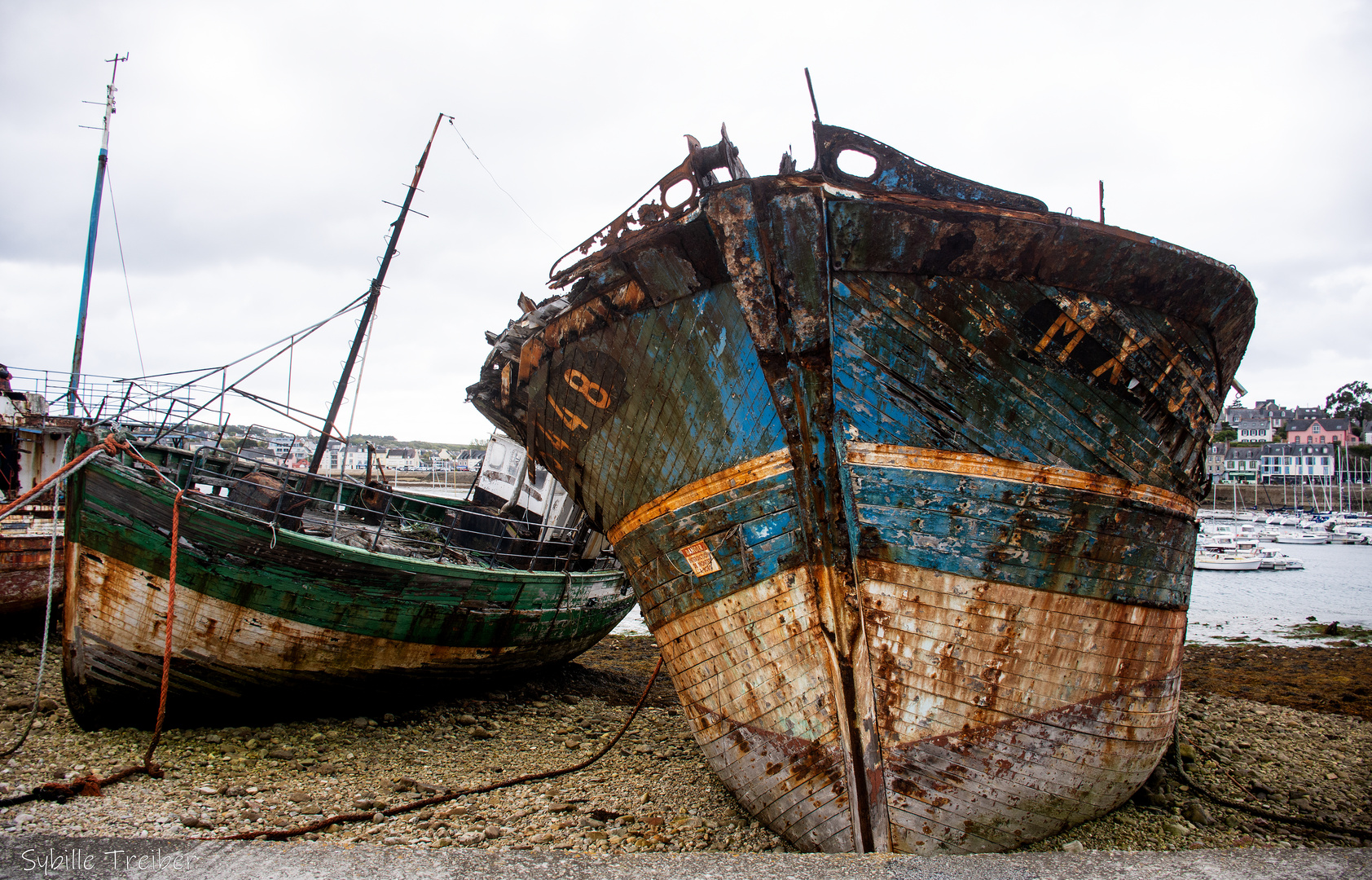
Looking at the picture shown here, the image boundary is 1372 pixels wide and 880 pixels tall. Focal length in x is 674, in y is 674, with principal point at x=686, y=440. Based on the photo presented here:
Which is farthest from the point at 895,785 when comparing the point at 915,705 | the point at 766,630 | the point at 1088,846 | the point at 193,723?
the point at 193,723

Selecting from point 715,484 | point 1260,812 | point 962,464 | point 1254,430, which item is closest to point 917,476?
point 962,464

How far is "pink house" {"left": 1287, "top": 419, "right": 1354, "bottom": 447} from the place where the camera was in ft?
263

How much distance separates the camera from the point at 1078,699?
12.5 ft

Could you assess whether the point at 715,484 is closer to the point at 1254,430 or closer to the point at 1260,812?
the point at 1260,812

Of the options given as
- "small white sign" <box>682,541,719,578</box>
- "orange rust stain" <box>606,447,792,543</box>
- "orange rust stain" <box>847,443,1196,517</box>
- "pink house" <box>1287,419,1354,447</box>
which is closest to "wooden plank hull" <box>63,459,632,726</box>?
"orange rust stain" <box>606,447,792,543</box>

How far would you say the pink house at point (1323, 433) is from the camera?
80125 millimetres

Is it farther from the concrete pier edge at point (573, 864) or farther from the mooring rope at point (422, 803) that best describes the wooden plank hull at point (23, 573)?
the concrete pier edge at point (573, 864)

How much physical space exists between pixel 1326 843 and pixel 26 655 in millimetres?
13199

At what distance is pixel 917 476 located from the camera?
3.69 meters

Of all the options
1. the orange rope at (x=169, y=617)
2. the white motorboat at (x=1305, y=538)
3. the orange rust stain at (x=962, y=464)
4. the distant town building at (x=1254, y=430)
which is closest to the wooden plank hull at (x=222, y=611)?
the orange rope at (x=169, y=617)

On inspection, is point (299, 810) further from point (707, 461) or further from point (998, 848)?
point (998, 848)

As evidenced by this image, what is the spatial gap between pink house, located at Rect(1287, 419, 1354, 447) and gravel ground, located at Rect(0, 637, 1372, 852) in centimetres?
10070

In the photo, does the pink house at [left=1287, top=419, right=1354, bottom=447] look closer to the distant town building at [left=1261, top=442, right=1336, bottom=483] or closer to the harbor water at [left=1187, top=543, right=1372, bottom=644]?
the distant town building at [left=1261, top=442, right=1336, bottom=483]

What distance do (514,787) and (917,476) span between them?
4.09 m
